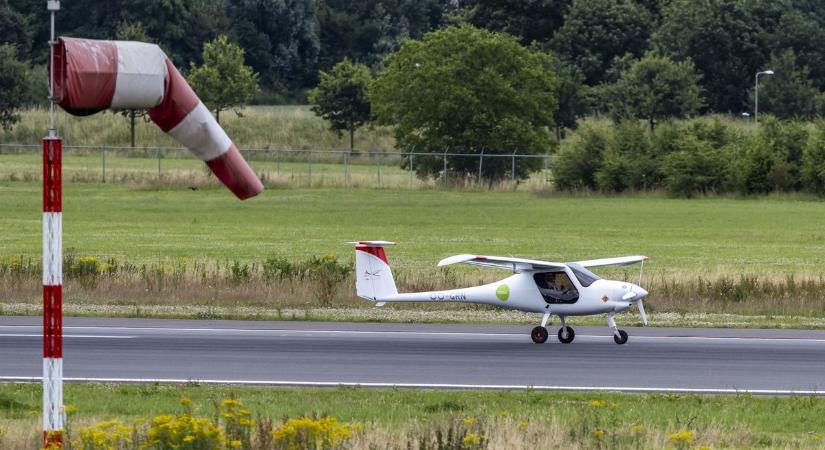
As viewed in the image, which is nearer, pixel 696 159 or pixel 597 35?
pixel 696 159

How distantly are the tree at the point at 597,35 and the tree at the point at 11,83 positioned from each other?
3681cm

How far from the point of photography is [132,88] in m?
8.77

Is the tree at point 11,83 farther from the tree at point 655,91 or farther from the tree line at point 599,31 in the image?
the tree at point 655,91

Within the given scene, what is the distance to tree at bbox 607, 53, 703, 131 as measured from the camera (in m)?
85.8

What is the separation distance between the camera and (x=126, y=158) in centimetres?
8806

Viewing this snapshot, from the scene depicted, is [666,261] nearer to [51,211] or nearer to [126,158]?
[51,211]

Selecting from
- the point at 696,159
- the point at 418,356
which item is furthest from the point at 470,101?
the point at 418,356

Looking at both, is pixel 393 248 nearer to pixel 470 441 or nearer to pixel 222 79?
pixel 470 441

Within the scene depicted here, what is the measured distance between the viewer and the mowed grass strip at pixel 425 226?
4066cm

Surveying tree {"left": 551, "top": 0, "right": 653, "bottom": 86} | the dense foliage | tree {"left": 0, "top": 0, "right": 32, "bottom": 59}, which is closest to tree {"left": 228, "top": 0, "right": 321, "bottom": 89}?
tree {"left": 0, "top": 0, "right": 32, "bottom": 59}

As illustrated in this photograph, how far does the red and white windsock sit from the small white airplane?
13.2 meters

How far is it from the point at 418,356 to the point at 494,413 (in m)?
5.53

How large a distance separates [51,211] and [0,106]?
78718 millimetres

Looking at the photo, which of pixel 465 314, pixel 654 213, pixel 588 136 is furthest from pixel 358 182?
pixel 465 314
